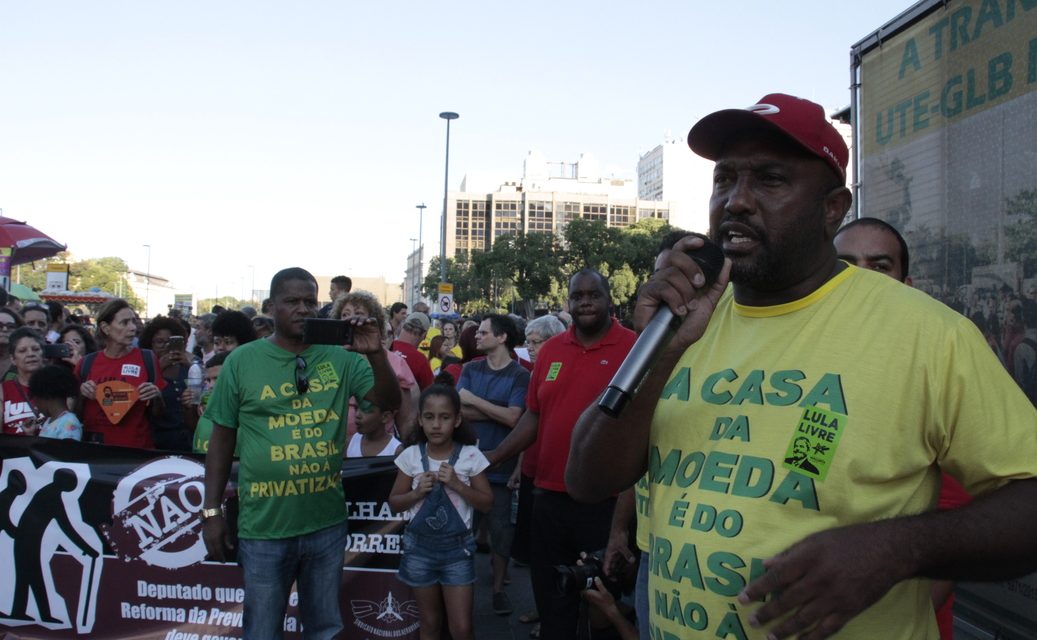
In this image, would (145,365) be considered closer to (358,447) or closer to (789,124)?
(358,447)

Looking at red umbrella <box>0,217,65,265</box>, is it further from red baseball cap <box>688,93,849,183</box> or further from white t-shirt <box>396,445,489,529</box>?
red baseball cap <box>688,93,849,183</box>

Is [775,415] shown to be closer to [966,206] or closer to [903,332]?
[903,332]

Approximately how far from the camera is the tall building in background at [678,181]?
14650 centimetres

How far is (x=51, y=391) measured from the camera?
534cm

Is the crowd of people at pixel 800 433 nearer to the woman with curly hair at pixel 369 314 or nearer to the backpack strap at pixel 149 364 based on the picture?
the woman with curly hair at pixel 369 314

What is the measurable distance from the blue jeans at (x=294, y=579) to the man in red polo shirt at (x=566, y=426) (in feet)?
3.62

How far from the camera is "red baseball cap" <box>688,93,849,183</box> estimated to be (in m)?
1.57

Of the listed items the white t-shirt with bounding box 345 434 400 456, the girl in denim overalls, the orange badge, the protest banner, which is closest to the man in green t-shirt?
the girl in denim overalls

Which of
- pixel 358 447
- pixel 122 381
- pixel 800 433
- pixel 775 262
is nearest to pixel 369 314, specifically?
Result: pixel 358 447

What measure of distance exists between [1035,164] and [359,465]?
3.82 metres

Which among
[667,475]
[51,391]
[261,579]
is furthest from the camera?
[51,391]

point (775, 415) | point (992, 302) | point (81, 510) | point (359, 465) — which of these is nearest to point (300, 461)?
point (359, 465)

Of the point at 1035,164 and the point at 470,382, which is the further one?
the point at 470,382

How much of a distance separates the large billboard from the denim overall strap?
270 centimetres
